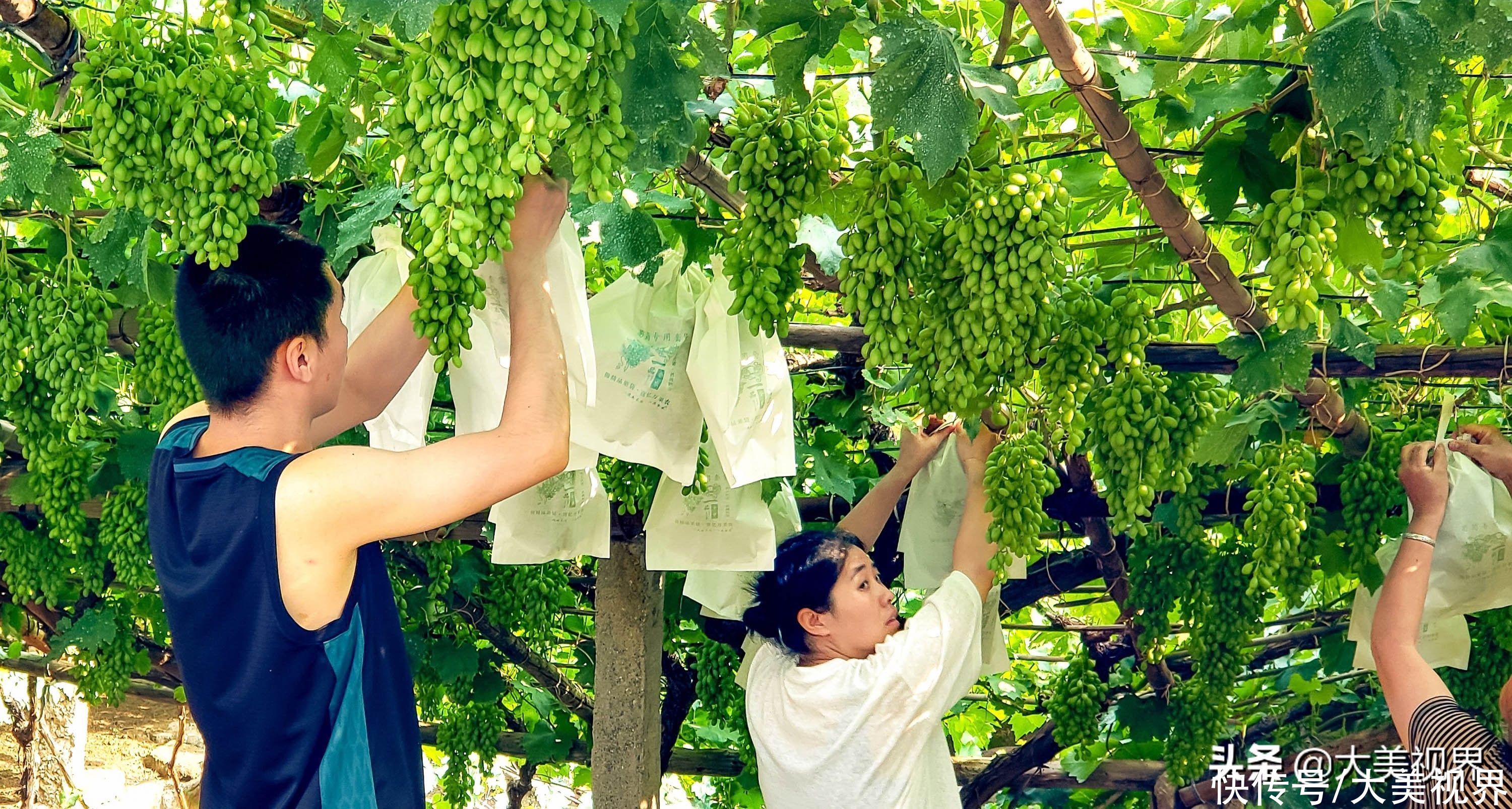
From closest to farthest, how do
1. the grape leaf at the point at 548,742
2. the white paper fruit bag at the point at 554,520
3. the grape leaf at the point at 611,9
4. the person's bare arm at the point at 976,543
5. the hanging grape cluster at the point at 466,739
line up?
1. the grape leaf at the point at 611,9
2. the person's bare arm at the point at 976,543
3. the white paper fruit bag at the point at 554,520
4. the hanging grape cluster at the point at 466,739
5. the grape leaf at the point at 548,742

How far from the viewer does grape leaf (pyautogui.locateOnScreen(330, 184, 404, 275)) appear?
252 cm

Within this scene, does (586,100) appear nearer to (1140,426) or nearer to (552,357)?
(552,357)

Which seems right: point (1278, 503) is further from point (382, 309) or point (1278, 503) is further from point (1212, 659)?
point (382, 309)

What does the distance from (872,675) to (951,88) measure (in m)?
1.43

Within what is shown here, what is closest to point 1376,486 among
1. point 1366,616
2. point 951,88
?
point 1366,616

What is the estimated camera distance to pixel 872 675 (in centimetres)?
279

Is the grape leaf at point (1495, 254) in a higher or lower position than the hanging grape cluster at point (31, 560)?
higher

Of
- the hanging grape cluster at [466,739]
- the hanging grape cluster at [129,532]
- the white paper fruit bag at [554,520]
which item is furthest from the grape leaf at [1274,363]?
the hanging grape cluster at [466,739]

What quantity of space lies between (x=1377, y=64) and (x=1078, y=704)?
3179 millimetres

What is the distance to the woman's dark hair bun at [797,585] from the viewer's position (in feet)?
9.88

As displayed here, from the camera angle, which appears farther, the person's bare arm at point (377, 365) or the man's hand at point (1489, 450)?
the man's hand at point (1489, 450)

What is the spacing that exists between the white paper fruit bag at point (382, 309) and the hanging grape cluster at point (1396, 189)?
181cm

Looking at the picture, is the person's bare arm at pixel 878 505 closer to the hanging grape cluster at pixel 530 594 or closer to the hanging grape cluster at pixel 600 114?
the hanging grape cluster at pixel 530 594

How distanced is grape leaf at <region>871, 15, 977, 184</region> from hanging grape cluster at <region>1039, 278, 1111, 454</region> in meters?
0.72
